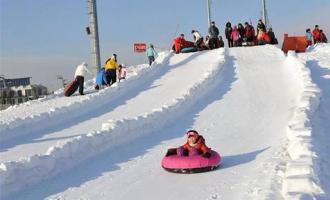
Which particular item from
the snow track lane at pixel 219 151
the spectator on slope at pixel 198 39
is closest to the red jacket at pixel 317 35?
the spectator on slope at pixel 198 39

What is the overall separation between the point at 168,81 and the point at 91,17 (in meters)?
7.94

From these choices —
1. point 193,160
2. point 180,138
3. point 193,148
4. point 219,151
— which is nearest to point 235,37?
point 180,138

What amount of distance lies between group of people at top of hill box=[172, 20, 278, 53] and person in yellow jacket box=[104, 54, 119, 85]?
635 cm

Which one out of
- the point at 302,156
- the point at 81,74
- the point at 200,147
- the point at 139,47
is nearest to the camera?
the point at 302,156

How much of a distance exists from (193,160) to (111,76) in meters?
13.9

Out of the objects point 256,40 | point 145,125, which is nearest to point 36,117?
point 145,125

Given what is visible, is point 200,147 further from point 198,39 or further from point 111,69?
point 198,39

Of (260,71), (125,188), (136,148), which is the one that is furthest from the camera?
(260,71)

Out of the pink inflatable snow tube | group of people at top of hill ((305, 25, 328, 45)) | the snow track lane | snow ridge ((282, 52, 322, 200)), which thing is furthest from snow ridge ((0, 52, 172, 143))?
group of people at top of hill ((305, 25, 328, 45))

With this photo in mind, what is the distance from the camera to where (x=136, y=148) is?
10.4 m

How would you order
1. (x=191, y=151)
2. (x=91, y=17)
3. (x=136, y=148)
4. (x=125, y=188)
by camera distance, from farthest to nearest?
1. (x=91, y=17)
2. (x=136, y=148)
3. (x=191, y=151)
4. (x=125, y=188)

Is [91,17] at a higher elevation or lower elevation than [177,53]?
higher

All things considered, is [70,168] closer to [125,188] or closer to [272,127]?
[125,188]

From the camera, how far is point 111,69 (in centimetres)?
2189
